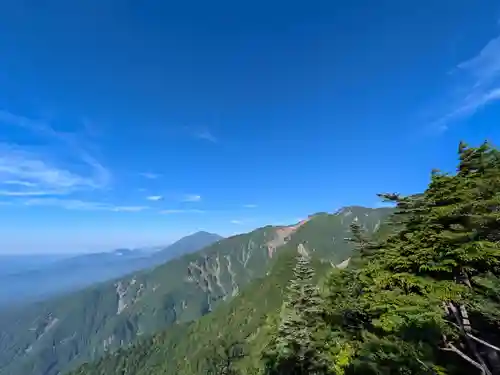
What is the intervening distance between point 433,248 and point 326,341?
14.1 m

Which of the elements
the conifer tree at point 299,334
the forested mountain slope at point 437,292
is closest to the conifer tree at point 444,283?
the forested mountain slope at point 437,292

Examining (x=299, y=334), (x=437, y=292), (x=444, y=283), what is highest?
(x=444, y=283)

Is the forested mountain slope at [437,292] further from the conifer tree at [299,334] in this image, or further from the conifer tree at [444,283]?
the conifer tree at [299,334]

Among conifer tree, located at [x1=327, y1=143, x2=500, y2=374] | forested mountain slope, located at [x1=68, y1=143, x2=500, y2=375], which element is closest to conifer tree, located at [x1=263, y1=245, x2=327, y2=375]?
forested mountain slope, located at [x1=68, y1=143, x2=500, y2=375]

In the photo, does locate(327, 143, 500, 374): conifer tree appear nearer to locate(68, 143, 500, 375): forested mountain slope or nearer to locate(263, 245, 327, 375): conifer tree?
locate(68, 143, 500, 375): forested mountain slope

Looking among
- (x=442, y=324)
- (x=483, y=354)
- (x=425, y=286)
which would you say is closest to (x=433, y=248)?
(x=425, y=286)

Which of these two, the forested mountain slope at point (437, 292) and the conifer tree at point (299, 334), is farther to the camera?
the conifer tree at point (299, 334)

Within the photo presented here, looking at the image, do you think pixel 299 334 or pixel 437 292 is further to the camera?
pixel 299 334

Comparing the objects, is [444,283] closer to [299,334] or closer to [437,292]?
[437,292]

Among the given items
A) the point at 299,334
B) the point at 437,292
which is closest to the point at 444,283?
the point at 437,292

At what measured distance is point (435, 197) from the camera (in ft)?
60.3

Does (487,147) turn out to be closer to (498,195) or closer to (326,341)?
Result: (498,195)

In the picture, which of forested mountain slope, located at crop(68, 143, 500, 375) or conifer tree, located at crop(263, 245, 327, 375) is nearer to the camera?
forested mountain slope, located at crop(68, 143, 500, 375)

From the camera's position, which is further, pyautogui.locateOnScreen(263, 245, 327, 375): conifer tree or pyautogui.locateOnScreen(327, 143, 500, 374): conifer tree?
pyautogui.locateOnScreen(263, 245, 327, 375): conifer tree
